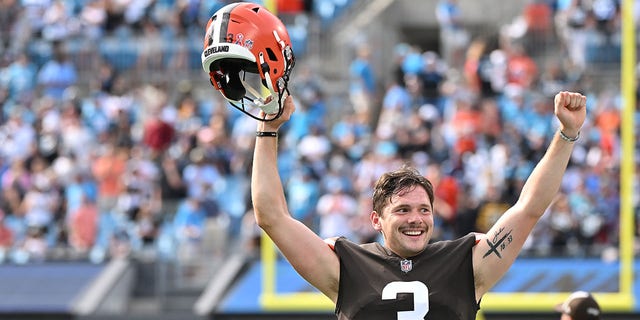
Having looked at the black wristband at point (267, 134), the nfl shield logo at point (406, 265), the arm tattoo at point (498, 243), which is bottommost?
the nfl shield logo at point (406, 265)

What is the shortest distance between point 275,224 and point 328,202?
27.3 feet

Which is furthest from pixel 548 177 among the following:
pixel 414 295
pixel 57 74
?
pixel 57 74

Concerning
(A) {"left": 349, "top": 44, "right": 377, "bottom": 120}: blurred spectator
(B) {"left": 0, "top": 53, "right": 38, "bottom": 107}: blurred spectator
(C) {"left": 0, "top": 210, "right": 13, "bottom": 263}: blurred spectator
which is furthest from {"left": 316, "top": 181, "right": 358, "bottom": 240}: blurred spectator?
(B) {"left": 0, "top": 53, "right": 38, "bottom": 107}: blurred spectator

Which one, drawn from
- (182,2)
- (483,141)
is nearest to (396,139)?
(483,141)

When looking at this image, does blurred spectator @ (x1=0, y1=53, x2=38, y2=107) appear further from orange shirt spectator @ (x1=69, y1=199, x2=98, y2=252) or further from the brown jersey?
the brown jersey

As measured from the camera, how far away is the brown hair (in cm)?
413

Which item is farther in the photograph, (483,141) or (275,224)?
(483,141)

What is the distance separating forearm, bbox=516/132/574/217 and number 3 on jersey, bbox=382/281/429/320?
1.41 feet

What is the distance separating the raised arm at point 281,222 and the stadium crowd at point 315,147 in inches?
300

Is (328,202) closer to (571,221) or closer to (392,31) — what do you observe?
(571,221)

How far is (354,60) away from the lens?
15.6 m

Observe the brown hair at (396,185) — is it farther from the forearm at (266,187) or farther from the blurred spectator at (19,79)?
the blurred spectator at (19,79)

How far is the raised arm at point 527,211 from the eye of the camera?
411 centimetres

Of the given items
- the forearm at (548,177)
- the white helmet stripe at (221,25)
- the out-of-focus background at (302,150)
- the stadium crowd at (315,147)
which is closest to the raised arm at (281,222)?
the white helmet stripe at (221,25)
